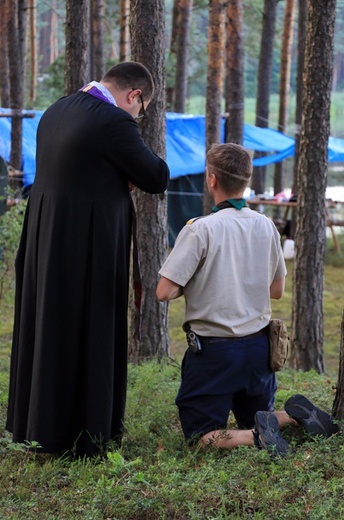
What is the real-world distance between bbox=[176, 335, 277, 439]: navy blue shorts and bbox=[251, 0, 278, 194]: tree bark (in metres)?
16.7

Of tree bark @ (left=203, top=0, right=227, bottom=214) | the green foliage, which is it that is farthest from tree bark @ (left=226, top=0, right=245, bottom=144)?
the green foliage

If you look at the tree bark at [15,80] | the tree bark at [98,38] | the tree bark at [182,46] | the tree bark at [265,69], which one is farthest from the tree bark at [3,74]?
the tree bark at [265,69]

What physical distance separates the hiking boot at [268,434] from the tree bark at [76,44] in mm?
5393

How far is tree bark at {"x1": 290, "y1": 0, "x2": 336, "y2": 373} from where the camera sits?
8.22 metres

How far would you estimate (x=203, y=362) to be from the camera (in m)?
4.44

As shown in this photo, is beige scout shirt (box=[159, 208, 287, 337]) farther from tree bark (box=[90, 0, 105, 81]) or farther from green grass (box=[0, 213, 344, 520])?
tree bark (box=[90, 0, 105, 81])

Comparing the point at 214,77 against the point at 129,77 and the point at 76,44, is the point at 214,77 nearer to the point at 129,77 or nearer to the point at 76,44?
the point at 76,44

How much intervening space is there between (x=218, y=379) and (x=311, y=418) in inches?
21.0

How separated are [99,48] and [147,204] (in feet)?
45.7

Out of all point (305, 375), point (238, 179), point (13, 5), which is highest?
point (13, 5)

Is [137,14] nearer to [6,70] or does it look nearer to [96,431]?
[96,431]

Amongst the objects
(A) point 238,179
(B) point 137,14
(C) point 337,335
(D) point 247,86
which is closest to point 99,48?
(C) point 337,335

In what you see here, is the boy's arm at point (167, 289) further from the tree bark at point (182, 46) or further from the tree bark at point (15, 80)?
the tree bark at point (182, 46)

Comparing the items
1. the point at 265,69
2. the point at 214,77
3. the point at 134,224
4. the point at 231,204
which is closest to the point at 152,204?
the point at 134,224
